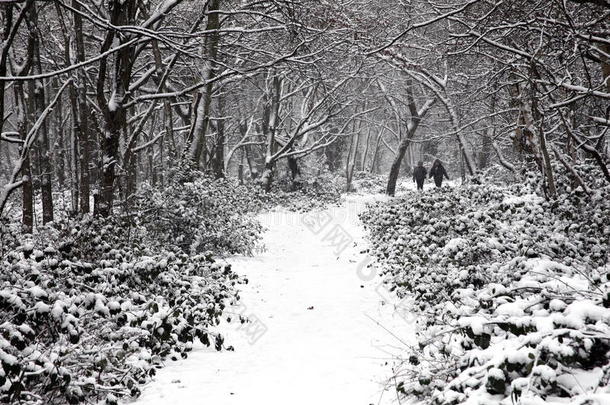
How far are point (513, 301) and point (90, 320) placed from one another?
14.4 feet

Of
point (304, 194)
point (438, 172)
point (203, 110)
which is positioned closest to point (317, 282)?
point (203, 110)

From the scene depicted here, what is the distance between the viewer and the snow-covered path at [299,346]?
4871 mm

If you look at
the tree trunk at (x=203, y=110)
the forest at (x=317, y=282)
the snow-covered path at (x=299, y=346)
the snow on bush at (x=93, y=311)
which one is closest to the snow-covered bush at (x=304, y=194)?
the forest at (x=317, y=282)

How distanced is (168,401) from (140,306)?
5.22 ft

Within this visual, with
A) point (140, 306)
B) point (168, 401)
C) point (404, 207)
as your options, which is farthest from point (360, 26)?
point (168, 401)

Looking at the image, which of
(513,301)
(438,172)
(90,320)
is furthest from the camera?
(438,172)

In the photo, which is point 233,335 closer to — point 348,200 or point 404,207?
point 404,207

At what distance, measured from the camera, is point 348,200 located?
87.1 feet

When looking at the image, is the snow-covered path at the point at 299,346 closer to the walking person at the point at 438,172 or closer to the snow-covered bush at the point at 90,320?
the snow-covered bush at the point at 90,320

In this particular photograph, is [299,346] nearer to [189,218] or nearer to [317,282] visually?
[317,282]

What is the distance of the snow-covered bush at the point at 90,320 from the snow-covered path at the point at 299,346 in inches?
14.6

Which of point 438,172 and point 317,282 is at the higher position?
point 438,172

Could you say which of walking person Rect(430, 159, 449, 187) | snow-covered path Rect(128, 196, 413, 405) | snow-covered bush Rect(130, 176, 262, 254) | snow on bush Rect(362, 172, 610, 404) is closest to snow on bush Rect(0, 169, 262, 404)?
snow-covered path Rect(128, 196, 413, 405)

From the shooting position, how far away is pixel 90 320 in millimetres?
5305
